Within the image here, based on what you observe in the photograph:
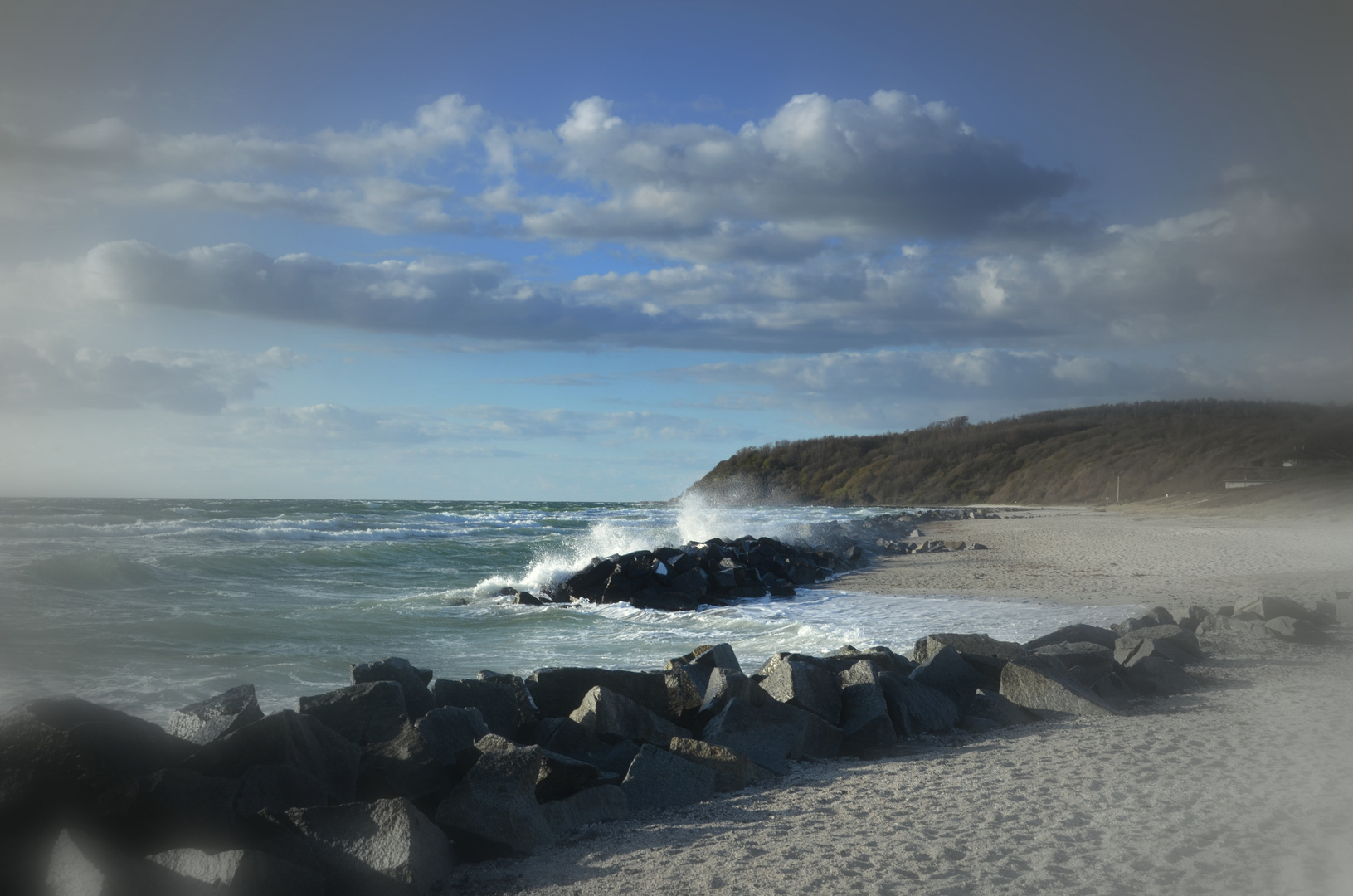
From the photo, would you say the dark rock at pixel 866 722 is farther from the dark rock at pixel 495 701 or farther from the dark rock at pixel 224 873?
the dark rock at pixel 224 873

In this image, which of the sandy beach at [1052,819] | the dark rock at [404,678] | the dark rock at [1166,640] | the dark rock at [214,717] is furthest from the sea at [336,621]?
the sandy beach at [1052,819]

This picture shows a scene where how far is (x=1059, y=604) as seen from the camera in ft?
42.5

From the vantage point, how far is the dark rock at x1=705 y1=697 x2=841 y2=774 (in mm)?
5547

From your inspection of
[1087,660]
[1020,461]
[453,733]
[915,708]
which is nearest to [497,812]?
[453,733]

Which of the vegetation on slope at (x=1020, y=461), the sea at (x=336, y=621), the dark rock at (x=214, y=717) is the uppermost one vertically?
the vegetation on slope at (x=1020, y=461)

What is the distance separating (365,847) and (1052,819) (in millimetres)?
3367

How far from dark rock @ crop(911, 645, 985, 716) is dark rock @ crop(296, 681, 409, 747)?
409 centimetres

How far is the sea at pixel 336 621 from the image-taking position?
935 centimetres

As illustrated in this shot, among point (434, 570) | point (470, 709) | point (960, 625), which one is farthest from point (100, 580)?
point (960, 625)

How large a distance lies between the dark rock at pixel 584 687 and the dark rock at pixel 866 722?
1408 mm

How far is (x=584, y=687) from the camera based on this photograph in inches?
265

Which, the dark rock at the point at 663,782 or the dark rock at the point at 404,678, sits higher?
the dark rock at the point at 404,678

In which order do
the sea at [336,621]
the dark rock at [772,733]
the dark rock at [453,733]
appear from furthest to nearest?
the sea at [336,621] → the dark rock at [772,733] → the dark rock at [453,733]

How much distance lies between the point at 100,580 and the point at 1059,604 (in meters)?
19.1
